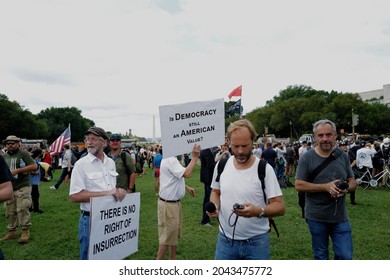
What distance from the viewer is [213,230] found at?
6.81 metres

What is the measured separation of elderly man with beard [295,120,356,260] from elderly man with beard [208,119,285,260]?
3.63 ft

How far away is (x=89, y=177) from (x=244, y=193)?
5.61 feet

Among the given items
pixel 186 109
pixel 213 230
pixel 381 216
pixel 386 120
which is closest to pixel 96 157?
pixel 186 109

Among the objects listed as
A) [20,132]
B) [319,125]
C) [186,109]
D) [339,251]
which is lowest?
[339,251]

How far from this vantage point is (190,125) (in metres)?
4.29

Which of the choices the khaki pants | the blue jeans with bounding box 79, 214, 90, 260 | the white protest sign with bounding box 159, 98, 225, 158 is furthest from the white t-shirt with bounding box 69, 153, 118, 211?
the khaki pants

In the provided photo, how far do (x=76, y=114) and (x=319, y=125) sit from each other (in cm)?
11349

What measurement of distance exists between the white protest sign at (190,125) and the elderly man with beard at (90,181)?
84 centimetres

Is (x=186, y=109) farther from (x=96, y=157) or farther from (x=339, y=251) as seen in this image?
(x=339, y=251)

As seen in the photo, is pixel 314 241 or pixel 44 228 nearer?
pixel 314 241

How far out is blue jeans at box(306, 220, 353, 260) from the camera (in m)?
3.38

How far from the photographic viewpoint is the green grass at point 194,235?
543 centimetres

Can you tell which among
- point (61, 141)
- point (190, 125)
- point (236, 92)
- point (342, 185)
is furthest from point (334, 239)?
point (61, 141)

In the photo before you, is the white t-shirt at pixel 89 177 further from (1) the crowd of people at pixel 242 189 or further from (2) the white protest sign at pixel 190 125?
(2) the white protest sign at pixel 190 125
